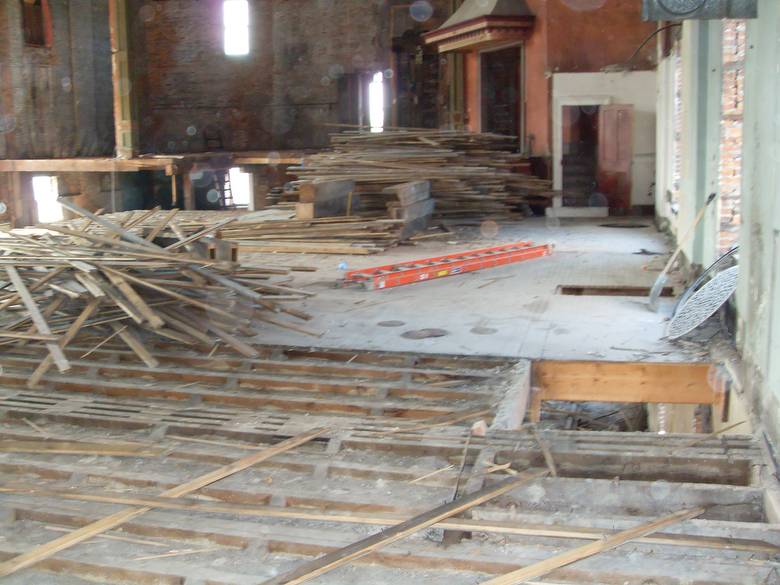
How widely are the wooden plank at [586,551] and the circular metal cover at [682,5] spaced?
2451mm

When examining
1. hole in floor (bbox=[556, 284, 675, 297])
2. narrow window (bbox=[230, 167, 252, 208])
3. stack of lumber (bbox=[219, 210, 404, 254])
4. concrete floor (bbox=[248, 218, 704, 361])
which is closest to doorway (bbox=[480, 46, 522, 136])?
stack of lumber (bbox=[219, 210, 404, 254])

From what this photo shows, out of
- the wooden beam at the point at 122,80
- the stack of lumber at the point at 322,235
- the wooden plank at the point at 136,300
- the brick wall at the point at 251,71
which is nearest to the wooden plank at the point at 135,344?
the wooden plank at the point at 136,300

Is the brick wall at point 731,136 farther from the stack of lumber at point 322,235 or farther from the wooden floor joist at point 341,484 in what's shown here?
the stack of lumber at point 322,235

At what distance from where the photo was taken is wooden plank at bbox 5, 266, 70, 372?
5305 mm

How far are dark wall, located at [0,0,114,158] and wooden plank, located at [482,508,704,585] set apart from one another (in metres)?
17.3

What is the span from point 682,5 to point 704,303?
240 cm

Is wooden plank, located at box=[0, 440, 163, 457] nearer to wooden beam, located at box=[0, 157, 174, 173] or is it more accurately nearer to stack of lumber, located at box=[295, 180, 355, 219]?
stack of lumber, located at box=[295, 180, 355, 219]

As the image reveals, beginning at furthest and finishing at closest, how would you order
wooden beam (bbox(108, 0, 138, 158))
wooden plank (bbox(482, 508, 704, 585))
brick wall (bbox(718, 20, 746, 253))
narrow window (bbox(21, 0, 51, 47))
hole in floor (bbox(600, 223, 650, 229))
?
narrow window (bbox(21, 0, 51, 47)) < wooden beam (bbox(108, 0, 138, 158)) < hole in floor (bbox(600, 223, 650, 229)) < brick wall (bbox(718, 20, 746, 253)) < wooden plank (bbox(482, 508, 704, 585))

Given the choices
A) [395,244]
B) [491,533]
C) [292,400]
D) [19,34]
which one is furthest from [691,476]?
[19,34]

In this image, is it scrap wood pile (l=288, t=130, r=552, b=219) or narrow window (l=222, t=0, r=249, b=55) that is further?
narrow window (l=222, t=0, r=249, b=55)

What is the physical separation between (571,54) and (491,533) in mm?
12873

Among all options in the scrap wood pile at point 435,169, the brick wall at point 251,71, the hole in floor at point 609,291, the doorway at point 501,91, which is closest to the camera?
the hole in floor at point 609,291

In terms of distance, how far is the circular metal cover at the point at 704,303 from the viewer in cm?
593

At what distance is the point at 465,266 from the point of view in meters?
9.41
